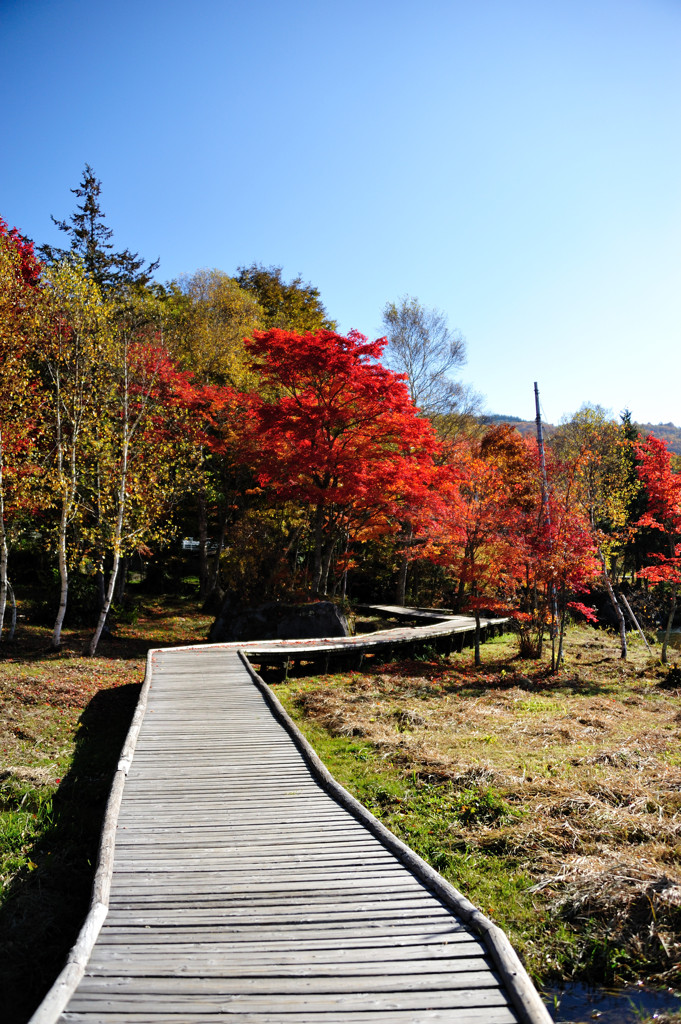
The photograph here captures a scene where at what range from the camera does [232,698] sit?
9.58 m

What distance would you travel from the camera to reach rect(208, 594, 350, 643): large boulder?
1525 cm

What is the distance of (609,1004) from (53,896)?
4.07 meters

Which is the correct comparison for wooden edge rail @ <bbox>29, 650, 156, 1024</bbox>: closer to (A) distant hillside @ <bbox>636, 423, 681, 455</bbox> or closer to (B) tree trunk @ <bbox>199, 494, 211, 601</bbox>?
(B) tree trunk @ <bbox>199, 494, 211, 601</bbox>

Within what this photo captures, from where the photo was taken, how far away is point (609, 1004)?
382 centimetres

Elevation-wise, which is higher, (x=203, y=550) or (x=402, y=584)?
(x=203, y=550)

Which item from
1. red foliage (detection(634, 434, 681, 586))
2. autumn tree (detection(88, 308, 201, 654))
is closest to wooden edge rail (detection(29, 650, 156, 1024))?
autumn tree (detection(88, 308, 201, 654))

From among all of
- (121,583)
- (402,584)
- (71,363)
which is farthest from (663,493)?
(121,583)

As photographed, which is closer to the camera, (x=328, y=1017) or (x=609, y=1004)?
(x=328, y=1017)

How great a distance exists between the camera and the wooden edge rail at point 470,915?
3.06 meters

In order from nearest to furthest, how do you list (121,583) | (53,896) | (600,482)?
1. (53,896)
2. (600,482)
3. (121,583)

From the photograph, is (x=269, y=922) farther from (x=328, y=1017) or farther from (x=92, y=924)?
(x=92, y=924)

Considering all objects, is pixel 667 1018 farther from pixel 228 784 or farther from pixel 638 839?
pixel 228 784

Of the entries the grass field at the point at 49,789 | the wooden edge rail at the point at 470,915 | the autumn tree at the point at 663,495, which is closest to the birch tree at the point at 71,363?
the grass field at the point at 49,789

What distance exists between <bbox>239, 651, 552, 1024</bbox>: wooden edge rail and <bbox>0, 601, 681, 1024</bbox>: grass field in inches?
25.9
